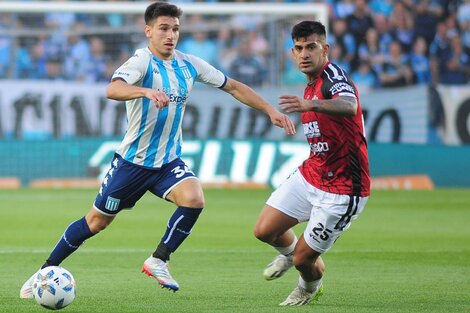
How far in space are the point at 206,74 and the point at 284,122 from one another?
104cm

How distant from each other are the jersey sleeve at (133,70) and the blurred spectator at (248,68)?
1437 centimetres

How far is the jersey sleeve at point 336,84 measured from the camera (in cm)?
783

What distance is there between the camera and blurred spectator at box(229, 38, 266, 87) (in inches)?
903

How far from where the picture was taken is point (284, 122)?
8.16m

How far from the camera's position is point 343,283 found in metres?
9.62

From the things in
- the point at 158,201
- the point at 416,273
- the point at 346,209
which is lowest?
the point at 158,201

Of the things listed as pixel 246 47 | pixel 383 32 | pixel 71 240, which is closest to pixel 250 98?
pixel 71 240

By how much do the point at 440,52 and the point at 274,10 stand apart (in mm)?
4699

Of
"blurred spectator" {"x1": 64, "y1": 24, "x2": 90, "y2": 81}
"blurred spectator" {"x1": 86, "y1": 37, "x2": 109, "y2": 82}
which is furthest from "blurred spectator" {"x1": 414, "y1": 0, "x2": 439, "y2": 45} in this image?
"blurred spectator" {"x1": 64, "y1": 24, "x2": 90, "y2": 81}

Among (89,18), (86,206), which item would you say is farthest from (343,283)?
(89,18)

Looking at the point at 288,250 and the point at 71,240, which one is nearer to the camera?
the point at 71,240

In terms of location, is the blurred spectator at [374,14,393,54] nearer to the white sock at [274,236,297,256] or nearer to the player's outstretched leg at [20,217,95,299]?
the white sock at [274,236,297,256]

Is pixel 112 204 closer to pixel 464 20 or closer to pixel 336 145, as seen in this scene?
pixel 336 145

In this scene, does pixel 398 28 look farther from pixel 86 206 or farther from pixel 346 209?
pixel 346 209
